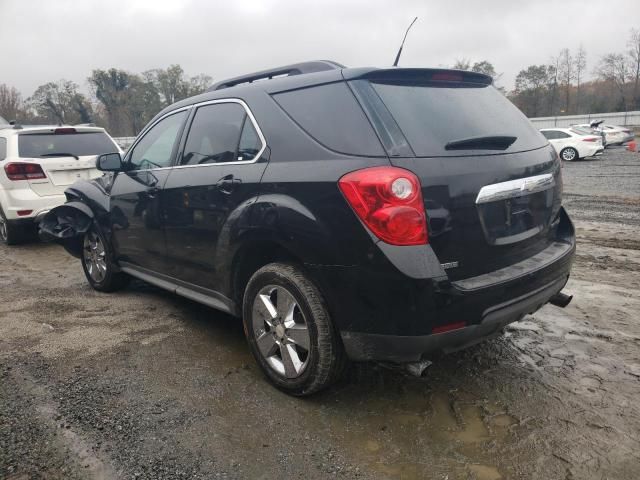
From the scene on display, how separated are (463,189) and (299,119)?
1.00 m

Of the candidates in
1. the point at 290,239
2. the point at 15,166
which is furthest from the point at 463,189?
the point at 15,166

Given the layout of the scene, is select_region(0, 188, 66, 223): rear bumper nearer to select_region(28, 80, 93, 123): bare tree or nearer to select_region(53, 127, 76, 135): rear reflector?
select_region(53, 127, 76, 135): rear reflector

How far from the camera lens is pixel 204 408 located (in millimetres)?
2822

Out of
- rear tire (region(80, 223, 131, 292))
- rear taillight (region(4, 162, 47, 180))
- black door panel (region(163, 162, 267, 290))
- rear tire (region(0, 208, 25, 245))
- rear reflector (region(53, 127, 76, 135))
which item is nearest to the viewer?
black door panel (region(163, 162, 267, 290))

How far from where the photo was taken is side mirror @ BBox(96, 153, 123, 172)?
4.26 metres

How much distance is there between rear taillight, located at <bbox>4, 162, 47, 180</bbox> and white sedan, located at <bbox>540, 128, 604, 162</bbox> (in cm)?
1901

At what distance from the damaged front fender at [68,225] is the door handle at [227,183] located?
8.03 feet

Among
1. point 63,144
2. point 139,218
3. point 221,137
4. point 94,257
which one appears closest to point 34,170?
point 63,144

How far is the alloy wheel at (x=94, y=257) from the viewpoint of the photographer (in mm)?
4930

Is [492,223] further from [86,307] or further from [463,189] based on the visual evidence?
[86,307]

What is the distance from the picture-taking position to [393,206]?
2.30 metres

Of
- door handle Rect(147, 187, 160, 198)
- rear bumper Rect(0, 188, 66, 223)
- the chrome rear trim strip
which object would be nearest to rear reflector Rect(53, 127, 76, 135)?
rear bumper Rect(0, 188, 66, 223)

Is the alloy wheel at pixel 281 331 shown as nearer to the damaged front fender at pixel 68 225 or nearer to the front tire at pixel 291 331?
the front tire at pixel 291 331

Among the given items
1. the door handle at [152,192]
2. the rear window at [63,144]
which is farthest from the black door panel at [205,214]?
the rear window at [63,144]
